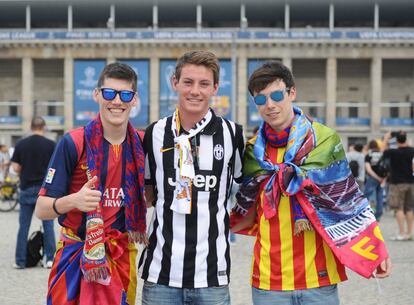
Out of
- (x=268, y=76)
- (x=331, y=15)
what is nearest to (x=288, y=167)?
(x=268, y=76)

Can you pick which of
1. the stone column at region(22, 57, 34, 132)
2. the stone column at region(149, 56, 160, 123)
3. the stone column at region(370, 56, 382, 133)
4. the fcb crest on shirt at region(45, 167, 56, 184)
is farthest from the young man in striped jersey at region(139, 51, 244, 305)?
the stone column at region(22, 57, 34, 132)

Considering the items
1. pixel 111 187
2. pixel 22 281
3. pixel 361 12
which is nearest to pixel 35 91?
pixel 361 12

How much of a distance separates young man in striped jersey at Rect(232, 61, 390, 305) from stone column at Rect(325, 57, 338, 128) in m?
51.7

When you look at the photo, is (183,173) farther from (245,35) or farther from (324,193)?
(245,35)

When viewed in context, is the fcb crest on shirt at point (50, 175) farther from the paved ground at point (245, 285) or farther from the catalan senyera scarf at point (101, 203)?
the paved ground at point (245, 285)

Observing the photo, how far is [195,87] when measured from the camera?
3.43m

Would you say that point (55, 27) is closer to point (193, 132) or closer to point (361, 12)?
point (361, 12)

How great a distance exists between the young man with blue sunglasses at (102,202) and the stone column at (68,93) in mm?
50351

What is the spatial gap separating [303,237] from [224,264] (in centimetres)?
43

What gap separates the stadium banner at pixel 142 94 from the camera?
5178 centimetres

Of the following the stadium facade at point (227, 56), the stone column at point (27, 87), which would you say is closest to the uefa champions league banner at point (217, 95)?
the stadium facade at point (227, 56)

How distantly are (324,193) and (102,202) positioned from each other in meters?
1.14

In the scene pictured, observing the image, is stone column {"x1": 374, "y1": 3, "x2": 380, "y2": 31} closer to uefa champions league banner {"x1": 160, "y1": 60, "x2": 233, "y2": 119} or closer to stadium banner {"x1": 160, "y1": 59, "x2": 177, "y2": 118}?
uefa champions league banner {"x1": 160, "y1": 60, "x2": 233, "y2": 119}

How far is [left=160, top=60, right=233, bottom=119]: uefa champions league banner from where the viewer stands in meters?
48.4
